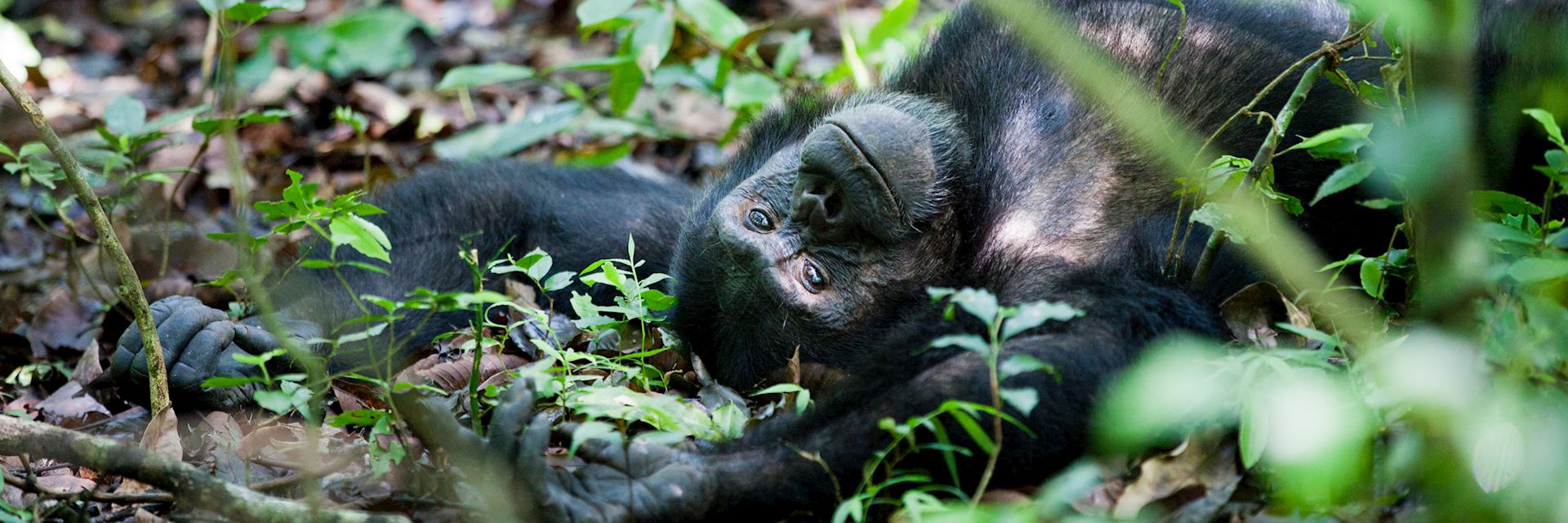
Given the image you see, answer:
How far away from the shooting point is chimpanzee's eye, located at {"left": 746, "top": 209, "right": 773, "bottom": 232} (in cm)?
350

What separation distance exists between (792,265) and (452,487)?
4.00 feet

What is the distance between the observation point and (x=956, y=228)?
3.41 meters

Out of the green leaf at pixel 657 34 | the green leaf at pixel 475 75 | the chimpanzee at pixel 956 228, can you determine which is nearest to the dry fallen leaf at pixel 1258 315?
the chimpanzee at pixel 956 228

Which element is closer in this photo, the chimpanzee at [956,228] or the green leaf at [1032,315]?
the green leaf at [1032,315]

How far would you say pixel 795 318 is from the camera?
333 centimetres

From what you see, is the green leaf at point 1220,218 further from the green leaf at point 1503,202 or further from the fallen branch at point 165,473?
the fallen branch at point 165,473

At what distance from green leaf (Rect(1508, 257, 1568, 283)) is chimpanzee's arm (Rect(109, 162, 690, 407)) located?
2.77 meters

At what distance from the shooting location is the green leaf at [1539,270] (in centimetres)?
206

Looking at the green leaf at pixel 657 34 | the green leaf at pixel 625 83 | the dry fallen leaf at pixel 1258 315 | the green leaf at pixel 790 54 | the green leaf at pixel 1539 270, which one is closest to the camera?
the green leaf at pixel 1539 270

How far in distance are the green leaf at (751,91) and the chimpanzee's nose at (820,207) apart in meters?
2.02

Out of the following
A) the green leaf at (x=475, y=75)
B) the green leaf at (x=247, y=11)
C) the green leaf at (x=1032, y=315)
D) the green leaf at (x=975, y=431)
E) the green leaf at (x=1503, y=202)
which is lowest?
the green leaf at (x=475, y=75)

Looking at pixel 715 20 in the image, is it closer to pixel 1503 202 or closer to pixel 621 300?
pixel 621 300

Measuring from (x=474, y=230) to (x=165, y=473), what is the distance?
7.74ft

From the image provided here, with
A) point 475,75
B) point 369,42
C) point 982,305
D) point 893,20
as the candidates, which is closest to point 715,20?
point 893,20
